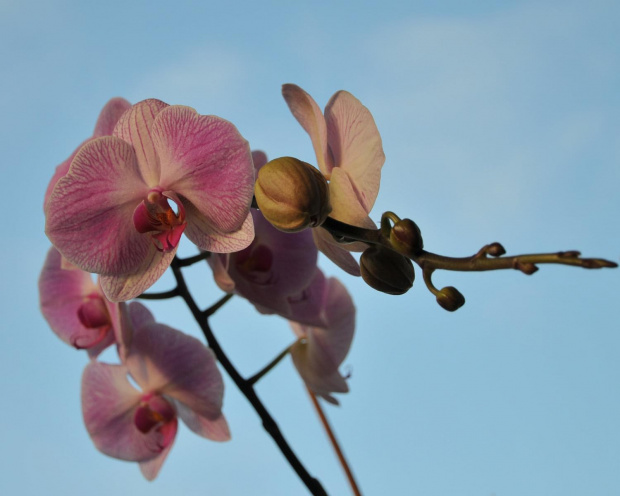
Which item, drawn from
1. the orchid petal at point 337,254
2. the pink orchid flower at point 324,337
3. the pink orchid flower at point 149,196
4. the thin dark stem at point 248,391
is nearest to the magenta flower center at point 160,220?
the pink orchid flower at point 149,196

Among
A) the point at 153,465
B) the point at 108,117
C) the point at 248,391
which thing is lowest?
the point at 153,465

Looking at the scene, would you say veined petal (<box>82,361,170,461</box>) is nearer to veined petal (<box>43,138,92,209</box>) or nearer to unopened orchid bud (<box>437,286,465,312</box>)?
veined petal (<box>43,138,92,209</box>)

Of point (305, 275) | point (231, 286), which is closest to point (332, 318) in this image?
point (305, 275)

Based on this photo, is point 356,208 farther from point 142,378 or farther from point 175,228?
point 142,378

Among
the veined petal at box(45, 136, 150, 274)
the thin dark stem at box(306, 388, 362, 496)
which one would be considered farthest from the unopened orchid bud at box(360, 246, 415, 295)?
the thin dark stem at box(306, 388, 362, 496)

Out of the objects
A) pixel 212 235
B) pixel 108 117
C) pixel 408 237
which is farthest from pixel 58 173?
pixel 408 237

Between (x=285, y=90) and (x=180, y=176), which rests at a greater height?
(x=285, y=90)

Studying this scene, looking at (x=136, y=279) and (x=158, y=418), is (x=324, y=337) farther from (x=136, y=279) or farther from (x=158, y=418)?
(x=136, y=279)
